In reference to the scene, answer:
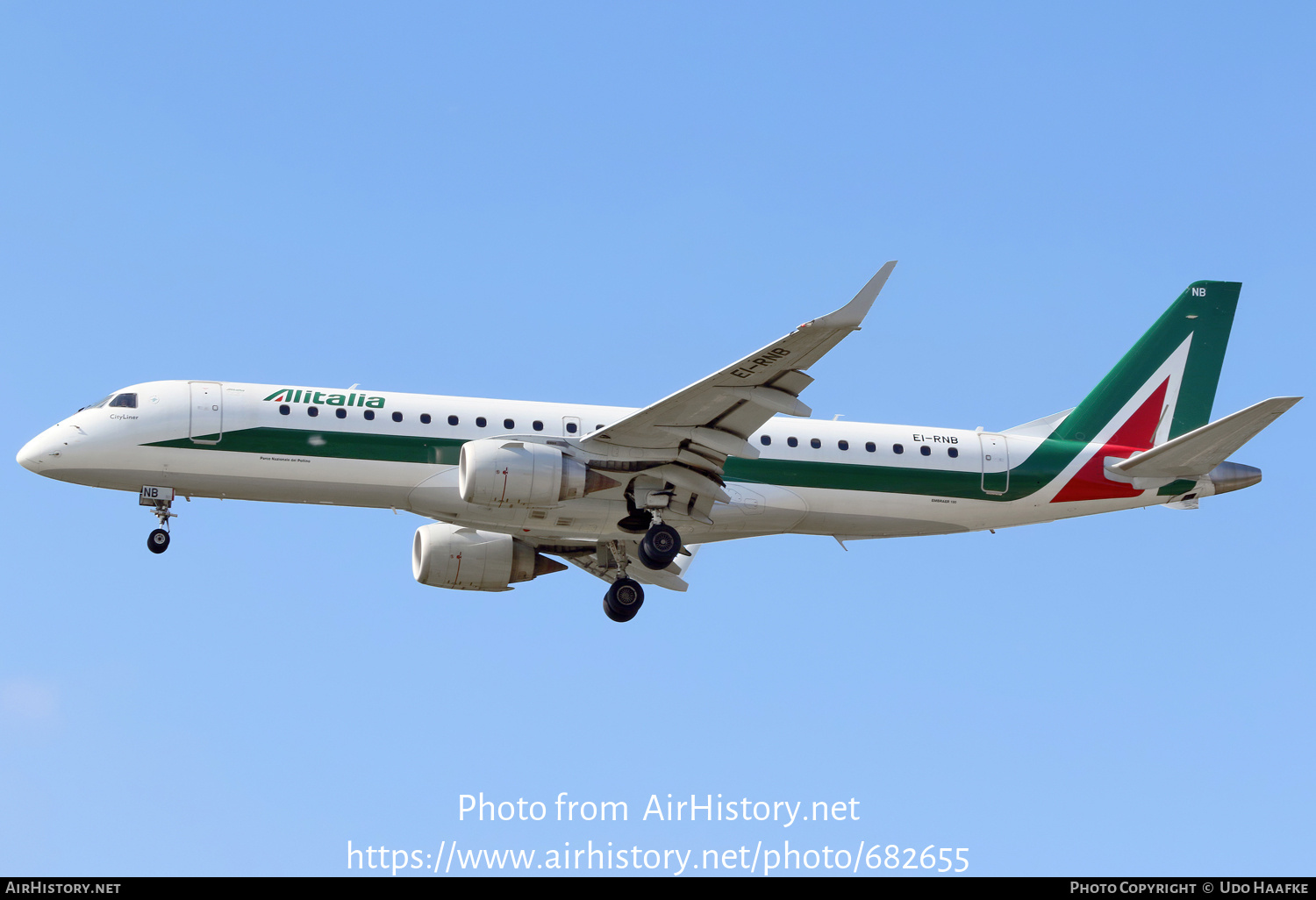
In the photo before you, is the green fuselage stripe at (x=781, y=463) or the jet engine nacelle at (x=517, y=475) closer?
the jet engine nacelle at (x=517, y=475)

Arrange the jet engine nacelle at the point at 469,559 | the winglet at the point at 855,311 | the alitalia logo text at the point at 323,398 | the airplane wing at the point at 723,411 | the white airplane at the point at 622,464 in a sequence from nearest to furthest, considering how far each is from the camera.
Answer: the winglet at the point at 855,311 < the airplane wing at the point at 723,411 < the white airplane at the point at 622,464 < the alitalia logo text at the point at 323,398 < the jet engine nacelle at the point at 469,559

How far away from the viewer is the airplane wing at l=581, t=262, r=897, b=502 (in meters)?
26.2

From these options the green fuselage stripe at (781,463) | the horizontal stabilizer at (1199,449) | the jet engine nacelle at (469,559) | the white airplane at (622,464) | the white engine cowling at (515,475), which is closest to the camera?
the white engine cowling at (515,475)

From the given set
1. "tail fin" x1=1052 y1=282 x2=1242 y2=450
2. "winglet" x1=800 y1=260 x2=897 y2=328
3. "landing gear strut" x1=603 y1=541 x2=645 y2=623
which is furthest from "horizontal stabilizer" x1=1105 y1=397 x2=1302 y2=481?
"landing gear strut" x1=603 y1=541 x2=645 y2=623

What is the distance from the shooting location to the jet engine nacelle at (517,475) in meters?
29.1

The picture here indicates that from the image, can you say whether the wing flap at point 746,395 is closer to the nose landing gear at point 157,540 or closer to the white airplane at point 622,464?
the white airplane at point 622,464

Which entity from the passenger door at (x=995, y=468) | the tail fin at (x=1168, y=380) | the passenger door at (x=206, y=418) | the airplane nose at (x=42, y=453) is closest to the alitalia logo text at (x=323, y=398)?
the passenger door at (x=206, y=418)

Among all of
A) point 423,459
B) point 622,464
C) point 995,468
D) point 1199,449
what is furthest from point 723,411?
point 1199,449

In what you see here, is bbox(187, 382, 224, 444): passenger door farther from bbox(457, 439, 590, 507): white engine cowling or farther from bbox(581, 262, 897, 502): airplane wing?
bbox(581, 262, 897, 502): airplane wing

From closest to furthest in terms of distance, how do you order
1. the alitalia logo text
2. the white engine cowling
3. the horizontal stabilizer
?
the white engine cowling → the horizontal stabilizer → the alitalia logo text

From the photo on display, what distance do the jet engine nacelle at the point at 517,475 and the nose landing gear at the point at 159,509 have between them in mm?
6243

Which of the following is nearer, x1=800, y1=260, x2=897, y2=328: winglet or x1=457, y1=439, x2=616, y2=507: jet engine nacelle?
x1=800, y1=260, x2=897, y2=328: winglet

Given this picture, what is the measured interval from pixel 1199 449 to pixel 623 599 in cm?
1325

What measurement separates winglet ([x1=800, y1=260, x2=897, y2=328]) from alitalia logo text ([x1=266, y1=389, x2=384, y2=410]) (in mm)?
9941
